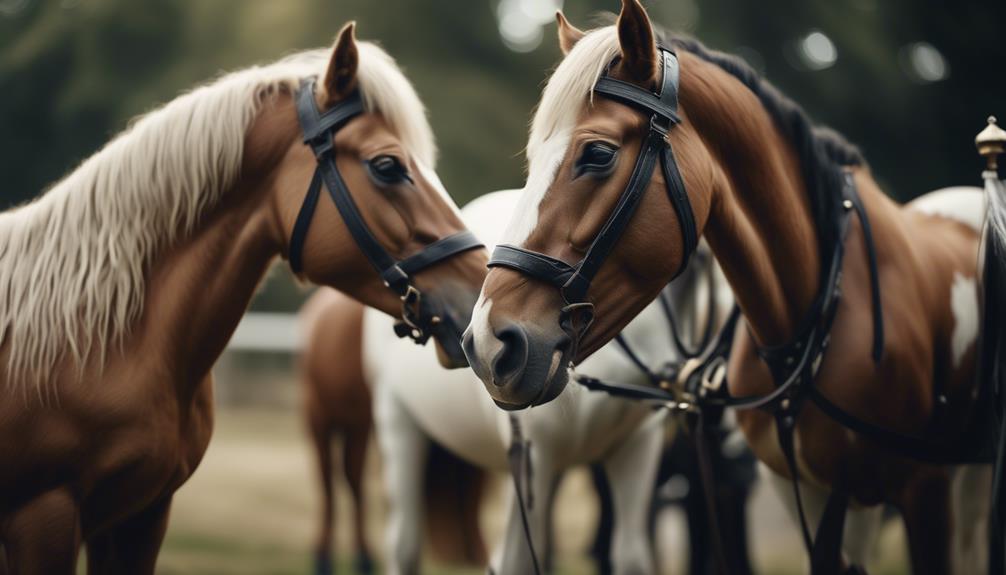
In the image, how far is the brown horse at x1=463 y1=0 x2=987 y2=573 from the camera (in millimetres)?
2160

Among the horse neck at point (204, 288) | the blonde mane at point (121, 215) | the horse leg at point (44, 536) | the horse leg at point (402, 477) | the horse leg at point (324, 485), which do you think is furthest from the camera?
the horse leg at point (324, 485)

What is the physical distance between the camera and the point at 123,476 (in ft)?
7.89

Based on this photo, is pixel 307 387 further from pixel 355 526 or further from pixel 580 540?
pixel 580 540

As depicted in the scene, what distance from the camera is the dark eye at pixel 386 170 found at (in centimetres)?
263

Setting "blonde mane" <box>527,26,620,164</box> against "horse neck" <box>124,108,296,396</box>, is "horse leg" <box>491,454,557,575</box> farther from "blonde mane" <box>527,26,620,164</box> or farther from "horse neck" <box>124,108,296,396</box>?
"blonde mane" <box>527,26,620,164</box>

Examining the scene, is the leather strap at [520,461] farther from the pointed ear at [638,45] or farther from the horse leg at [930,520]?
the pointed ear at [638,45]

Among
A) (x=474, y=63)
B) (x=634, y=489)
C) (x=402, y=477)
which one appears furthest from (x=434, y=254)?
(x=474, y=63)

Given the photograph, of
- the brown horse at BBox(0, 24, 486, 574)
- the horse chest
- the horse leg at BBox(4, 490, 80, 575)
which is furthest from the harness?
the horse leg at BBox(4, 490, 80, 575)

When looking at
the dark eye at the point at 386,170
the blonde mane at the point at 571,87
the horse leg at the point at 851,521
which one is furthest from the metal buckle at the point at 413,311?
the horse leg at the point at 851,521

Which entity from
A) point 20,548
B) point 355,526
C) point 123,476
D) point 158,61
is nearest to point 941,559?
point 123,476

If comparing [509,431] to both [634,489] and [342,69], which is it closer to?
[634,489]

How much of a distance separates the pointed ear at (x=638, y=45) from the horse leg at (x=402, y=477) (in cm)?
248

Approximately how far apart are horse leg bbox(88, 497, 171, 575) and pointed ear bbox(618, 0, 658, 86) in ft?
5.64

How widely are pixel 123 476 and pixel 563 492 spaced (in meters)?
6.66
